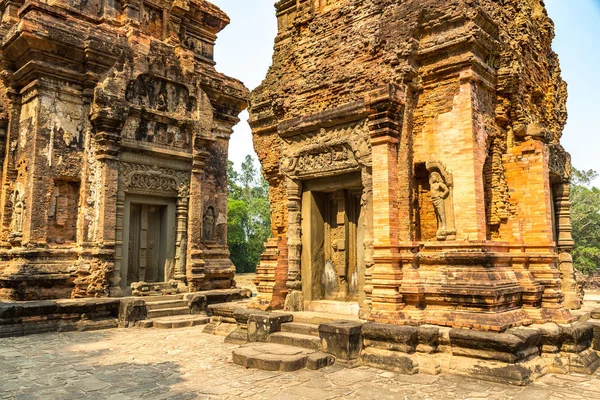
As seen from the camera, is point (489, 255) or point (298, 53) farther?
point (298, 53)

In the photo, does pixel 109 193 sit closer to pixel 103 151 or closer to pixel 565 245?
pixel 103 151

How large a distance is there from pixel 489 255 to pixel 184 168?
9.77 meters

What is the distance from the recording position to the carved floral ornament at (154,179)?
12.8 metres

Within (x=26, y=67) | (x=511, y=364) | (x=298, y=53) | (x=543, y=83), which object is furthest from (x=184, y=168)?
(x=511, y=364)

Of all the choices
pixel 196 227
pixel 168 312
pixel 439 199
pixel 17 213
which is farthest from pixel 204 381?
pixel 196 227

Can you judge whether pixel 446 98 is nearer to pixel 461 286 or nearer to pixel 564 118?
pixel 461 286

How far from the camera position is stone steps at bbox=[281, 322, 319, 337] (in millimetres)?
7613

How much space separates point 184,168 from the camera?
1420cm

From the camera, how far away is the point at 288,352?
6938 millimetres

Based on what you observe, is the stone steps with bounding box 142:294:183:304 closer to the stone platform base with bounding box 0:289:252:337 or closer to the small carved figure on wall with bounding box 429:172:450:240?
the stone platform base with bounding box 0:289:252:337

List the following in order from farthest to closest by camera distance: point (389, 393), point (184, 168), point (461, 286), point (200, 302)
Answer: point (184, 168), point (200, 302), point (461, 286), point (389, 393)

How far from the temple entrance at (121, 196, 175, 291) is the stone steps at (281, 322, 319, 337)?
6.38 meters

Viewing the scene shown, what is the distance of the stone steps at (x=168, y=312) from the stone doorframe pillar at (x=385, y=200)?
6.56 metres

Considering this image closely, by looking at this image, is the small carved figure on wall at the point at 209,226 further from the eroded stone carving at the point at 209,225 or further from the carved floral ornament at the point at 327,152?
the carved floral ornament at the point at 327,152
